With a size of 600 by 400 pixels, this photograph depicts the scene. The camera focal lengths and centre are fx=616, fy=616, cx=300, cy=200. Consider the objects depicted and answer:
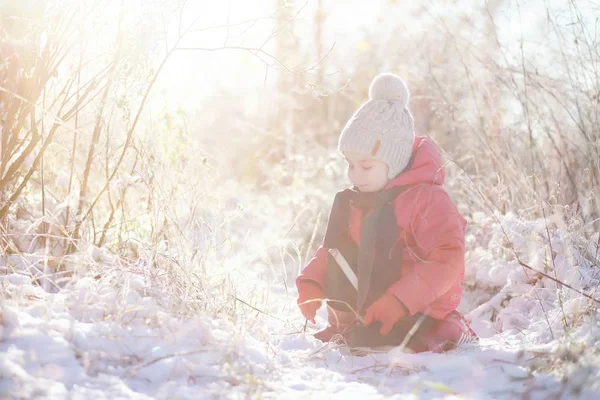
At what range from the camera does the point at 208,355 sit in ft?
6.45

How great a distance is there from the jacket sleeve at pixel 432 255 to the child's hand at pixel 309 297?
417mm

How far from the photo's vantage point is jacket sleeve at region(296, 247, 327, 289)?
2934 mm

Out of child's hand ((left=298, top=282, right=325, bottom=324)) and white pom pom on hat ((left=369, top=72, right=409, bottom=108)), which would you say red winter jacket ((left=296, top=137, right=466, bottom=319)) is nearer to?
child's hand ((left=298, top=282, right=325, bottom=324))

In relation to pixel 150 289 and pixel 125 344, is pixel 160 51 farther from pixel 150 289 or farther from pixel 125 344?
pixel 125 344

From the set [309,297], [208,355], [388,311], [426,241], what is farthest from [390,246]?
[208,355]

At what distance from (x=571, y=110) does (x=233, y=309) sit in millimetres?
2581

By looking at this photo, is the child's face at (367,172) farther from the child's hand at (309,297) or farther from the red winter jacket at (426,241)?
the child's hand at (309,297)

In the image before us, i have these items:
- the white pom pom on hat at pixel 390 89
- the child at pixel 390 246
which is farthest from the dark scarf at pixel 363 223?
the white pom pom on hat at pixel 390 89

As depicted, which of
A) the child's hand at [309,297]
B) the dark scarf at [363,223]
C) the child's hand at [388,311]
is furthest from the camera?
the child's hand at [309,297]

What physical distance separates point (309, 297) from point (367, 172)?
0.65 meters

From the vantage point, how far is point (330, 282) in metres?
2.90

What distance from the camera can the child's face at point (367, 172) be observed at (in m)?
2.88

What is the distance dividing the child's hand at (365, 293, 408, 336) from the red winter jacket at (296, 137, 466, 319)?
25 millimetres

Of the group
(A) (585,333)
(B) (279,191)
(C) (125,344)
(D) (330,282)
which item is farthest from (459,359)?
(B) (279,191)
